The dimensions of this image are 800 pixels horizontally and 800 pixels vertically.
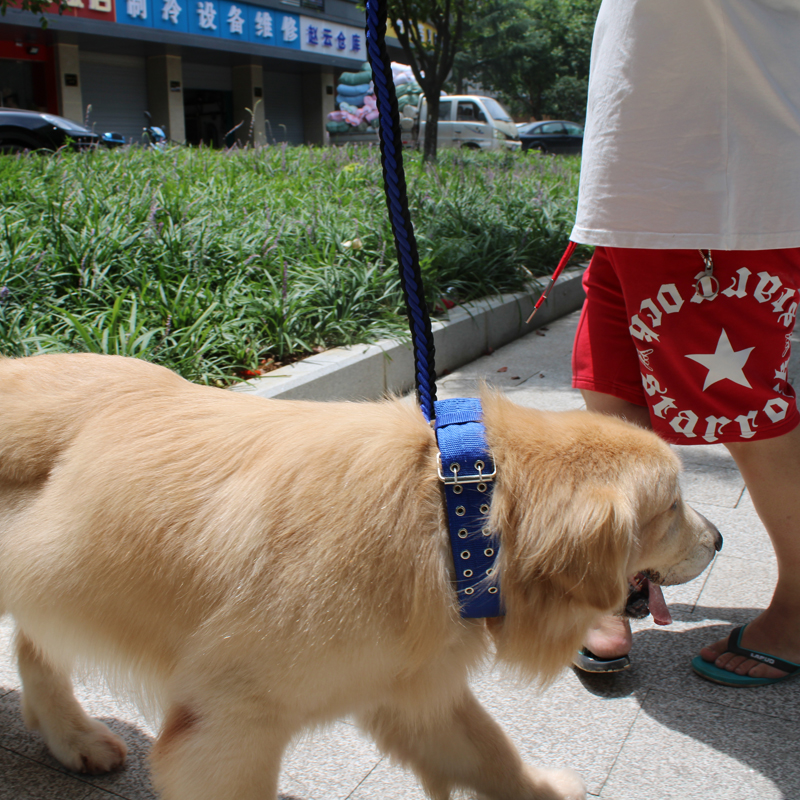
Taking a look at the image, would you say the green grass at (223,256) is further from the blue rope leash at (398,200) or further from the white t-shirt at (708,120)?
the white t-shirt at (708,120)

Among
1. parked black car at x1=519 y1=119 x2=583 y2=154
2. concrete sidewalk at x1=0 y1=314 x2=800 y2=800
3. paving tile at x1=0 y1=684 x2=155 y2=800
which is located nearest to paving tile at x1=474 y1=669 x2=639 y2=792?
concrete sidewalk at x1=0 y1=314 x2=800 y2=800

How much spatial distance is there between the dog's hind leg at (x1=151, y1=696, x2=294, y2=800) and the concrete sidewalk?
53 centimetres

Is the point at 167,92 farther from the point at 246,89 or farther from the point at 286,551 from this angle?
the point at 286,551

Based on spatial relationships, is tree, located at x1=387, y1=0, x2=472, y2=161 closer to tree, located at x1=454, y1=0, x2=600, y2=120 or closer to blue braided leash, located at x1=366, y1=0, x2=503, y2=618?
blue braided leash, located at x1=366, y1=0, x2=503, y2=618

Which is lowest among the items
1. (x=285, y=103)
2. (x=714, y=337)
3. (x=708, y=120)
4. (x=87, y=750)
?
(x=87, y=750)

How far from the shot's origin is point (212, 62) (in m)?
28.2

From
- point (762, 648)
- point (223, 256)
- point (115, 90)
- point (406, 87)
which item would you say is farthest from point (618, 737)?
point (115, 90)

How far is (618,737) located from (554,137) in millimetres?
30531

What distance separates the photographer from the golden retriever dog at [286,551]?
1.30 m

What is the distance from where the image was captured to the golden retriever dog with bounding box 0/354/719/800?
1298 mm

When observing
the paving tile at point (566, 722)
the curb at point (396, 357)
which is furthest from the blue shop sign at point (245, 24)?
the paving tile at point (566, 722)

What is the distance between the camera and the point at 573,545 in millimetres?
1294

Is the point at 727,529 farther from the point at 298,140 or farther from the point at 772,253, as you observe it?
the point at 298,140

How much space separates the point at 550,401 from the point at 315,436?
11.2 ft
